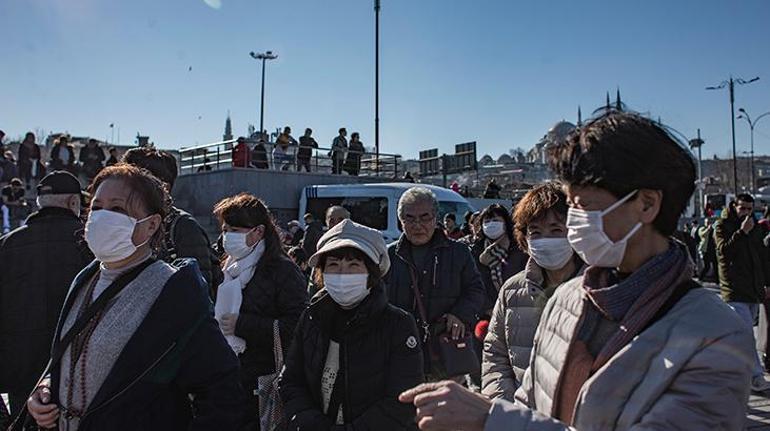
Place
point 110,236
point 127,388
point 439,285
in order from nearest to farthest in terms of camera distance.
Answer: point 127,388 → point 110,236 → point 439,285

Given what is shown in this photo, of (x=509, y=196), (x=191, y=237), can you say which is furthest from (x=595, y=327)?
(x=509, y=196)

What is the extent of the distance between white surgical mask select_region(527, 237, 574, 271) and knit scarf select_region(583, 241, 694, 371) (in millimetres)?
1616

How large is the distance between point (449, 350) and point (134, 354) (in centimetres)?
292

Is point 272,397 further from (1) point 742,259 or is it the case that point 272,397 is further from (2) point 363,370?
(1) point 742,259

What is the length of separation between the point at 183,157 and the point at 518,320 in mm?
26015

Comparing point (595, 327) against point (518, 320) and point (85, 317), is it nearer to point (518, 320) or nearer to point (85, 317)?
point (518, 320)

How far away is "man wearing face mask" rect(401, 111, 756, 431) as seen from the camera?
1542mm

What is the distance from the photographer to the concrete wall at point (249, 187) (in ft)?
72.5

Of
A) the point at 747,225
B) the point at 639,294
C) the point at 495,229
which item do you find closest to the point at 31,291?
the point at 639,294

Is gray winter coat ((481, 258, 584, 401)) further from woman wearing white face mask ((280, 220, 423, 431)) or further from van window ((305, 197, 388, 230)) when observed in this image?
van window ((305, 197, 388, 230))

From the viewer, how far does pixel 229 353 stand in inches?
103

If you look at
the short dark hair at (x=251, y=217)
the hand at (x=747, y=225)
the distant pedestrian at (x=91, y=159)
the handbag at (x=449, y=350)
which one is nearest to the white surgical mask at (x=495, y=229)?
the handbag at (x=449, y=350)

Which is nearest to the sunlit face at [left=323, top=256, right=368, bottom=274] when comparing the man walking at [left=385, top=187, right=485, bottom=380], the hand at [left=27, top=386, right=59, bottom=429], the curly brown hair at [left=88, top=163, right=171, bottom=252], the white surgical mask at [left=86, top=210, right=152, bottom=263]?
the curly brown hair at [left=88, top=163, right=171, bottom=252]

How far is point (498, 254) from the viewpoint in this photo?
20.6 ft
